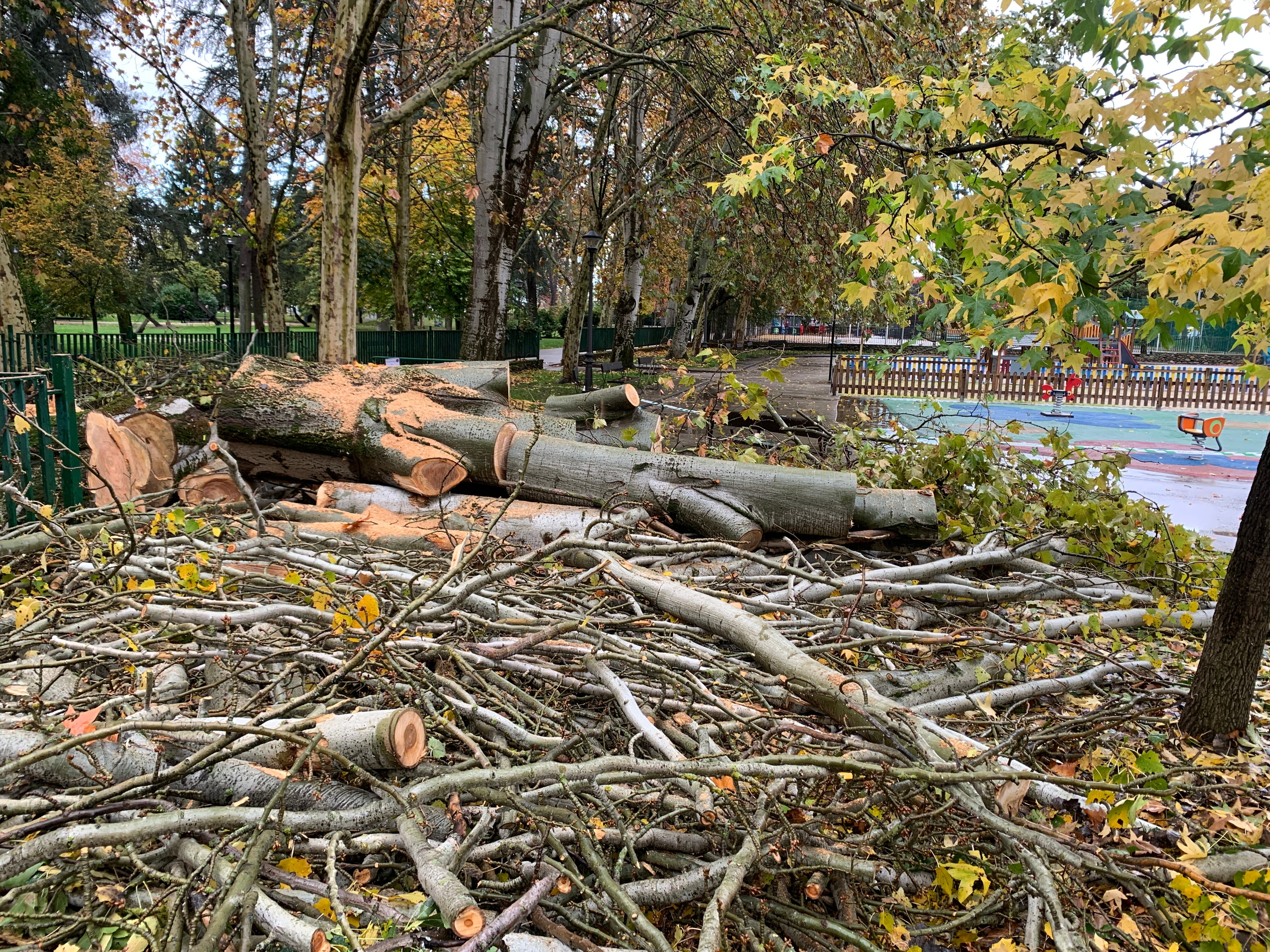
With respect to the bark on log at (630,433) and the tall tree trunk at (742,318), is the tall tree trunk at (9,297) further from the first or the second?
the tall tree trunk at (742,318)

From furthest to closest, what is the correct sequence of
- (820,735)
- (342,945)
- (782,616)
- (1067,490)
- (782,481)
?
(1067,490) < (782,481) < (782,616) < (820,735) < (342,945)

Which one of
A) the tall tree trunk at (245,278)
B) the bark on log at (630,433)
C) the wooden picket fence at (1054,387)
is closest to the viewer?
the bark on log at (630,433)

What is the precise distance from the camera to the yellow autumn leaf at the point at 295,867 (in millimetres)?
1873

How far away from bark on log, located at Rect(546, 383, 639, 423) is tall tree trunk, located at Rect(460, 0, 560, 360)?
19.1 feet

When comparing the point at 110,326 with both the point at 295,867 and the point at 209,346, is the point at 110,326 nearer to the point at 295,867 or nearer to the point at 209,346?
the point at 209,346

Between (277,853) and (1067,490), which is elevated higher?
(1067,490)

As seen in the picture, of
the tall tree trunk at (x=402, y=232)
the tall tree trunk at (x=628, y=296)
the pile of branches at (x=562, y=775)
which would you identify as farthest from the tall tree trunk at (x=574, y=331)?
the pile of branches at (x=562, y=775)

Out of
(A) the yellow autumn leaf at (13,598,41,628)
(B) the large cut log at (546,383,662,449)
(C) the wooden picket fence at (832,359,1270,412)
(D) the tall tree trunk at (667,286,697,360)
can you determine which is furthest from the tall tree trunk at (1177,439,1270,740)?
(D) the tall tree trunk at (667,286,697,360)

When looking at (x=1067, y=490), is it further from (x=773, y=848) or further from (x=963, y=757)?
(x=773, y=848)

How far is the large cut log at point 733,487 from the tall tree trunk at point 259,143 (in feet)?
38.4

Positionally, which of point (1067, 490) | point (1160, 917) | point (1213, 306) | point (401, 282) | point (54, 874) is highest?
point (401, 282)

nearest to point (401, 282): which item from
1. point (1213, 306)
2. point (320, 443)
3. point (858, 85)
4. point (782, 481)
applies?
point (858, 85)

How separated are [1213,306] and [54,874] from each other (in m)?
3.89

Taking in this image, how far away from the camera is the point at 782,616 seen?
3652 millimetres
